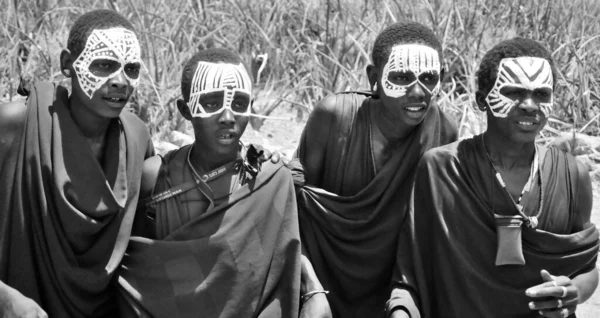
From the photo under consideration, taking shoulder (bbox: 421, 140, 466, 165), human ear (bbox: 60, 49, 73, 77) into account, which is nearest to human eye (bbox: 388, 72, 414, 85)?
shoulder (bbox: 421, 140, 466, 165)

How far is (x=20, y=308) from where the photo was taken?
13.5 feet

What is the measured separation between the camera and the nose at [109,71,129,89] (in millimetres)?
4332

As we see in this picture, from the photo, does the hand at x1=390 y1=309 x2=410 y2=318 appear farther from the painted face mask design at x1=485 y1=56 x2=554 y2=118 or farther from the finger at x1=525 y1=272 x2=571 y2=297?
the painted face mask design at x1=485 y1=56 x2=554 y2=118

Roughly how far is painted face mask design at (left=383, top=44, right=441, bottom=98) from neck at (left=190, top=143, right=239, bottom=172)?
0.75 meters

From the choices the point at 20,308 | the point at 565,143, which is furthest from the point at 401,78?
the point at 565,143

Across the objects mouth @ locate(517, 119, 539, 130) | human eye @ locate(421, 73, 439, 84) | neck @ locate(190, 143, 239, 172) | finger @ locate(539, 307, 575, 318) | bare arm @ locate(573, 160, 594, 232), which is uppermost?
human eye @ locate(421, 73, 439, 84)

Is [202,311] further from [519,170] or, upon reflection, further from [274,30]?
[274,30]

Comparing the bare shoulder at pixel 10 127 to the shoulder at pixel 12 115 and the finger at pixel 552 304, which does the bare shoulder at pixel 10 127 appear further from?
the finger at pixel 552 304

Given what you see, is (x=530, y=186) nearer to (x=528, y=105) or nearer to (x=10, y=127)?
(x=528, y=105)

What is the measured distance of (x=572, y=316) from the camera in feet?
14.5

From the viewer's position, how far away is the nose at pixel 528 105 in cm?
438

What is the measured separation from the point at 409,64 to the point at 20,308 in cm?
186

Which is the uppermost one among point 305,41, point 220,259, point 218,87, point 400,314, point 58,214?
point 218,87

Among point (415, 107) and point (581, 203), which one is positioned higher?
point (415, 107)
